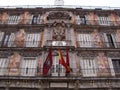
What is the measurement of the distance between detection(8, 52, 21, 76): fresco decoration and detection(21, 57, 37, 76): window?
1.34 ft

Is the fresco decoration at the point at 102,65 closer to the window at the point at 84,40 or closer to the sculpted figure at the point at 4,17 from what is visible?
the window at the point at 84,40

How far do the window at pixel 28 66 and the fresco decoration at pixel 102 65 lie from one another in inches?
209

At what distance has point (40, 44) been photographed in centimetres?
1950

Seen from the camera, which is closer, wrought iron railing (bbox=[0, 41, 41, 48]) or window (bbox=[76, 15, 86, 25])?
wrought iron railing (bbox=[0, 41, 41, 48])

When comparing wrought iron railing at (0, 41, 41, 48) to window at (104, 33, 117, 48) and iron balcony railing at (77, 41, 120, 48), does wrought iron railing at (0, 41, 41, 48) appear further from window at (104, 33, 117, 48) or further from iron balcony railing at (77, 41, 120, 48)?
window at (104, 33, 117, 48)

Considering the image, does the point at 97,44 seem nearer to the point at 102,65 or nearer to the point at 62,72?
the point at 102,65

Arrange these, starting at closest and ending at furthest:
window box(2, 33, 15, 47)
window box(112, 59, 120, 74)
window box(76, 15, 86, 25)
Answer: window box(112, 59, 120, 74), window box(2, 33, 15, 47), window box(76, 15, 86, 25)

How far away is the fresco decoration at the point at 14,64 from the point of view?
17.2 metres

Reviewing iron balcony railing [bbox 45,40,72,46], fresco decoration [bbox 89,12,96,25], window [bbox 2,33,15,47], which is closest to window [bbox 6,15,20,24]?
window [bbox 2,33,15,47]

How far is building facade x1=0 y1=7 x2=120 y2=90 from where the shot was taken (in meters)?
16.1

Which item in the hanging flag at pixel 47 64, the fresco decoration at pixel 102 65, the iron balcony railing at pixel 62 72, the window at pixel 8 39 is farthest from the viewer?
the window at pixel 8 39

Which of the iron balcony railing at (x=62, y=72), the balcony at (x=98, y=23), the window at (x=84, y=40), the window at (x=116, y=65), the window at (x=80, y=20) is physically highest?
the window at (x=80, y=20)

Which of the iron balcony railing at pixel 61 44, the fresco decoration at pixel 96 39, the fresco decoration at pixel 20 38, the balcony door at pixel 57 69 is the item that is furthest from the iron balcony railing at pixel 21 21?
the balcony door at pixel 57 69

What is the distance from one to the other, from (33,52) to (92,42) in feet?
18.1
